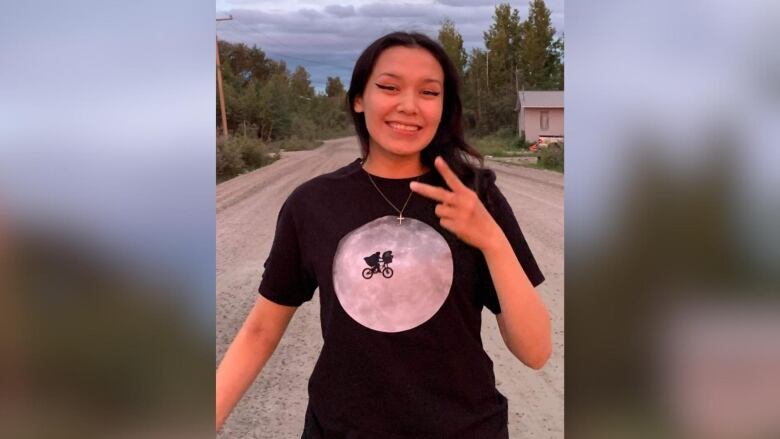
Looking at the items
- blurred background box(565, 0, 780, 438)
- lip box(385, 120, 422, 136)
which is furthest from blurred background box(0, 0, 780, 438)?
lip box(385, 120, 422, 136)

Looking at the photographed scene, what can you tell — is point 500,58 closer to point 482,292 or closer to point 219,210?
point 482,292

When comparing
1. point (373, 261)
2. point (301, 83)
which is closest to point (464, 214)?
point (373, 261)

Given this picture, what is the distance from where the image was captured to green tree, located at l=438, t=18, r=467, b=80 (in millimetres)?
1347

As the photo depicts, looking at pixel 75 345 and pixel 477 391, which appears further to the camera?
pixel 75 345

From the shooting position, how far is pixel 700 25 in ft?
4.83

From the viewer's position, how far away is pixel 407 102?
120 centimetres

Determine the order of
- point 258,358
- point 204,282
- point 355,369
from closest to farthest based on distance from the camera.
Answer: point 355,369 < point 258,358 < point 204,282

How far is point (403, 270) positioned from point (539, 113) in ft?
1.96

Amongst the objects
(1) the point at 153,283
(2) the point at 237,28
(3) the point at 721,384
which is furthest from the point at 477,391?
(2) the point at 237,28

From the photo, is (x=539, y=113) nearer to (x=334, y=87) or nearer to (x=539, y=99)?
(x=539, y=99)

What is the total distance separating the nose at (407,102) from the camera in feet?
3.93

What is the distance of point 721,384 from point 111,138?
5.31 ft

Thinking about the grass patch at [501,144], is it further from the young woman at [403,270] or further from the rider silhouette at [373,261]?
the rider silhouette at [373,261]

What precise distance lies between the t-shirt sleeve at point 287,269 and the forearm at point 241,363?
0.12 metres
